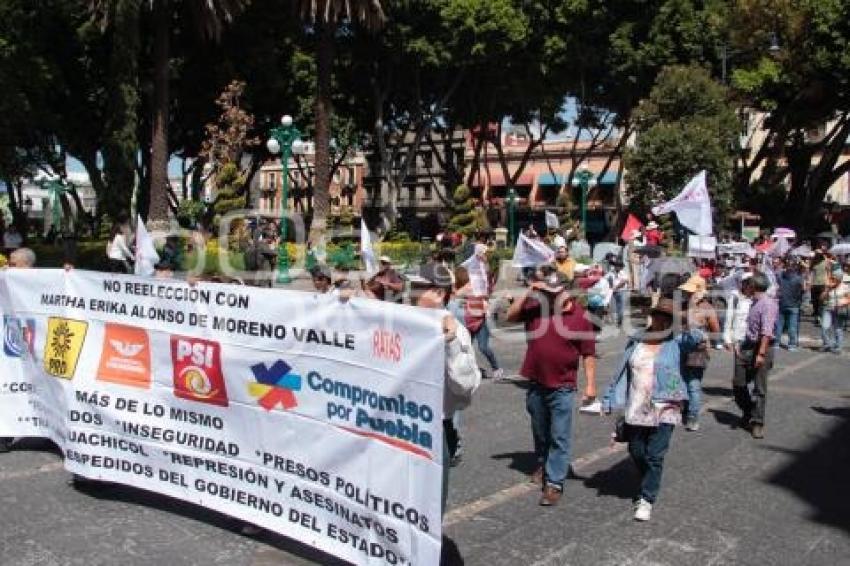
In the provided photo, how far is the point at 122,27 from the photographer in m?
27.0

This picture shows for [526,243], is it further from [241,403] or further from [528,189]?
[528,189]

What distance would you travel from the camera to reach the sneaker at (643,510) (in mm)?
5957

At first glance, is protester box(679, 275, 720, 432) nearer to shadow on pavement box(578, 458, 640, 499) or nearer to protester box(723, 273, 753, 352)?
protester box(723, 273, 753, 352)

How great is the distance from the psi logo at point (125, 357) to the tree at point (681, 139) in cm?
2339

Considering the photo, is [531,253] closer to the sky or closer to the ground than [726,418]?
closer to the sky

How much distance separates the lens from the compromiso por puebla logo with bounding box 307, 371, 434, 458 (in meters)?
4.44

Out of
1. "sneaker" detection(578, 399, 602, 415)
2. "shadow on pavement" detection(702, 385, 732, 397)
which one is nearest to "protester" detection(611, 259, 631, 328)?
"shadow on pavement" detection(702, 385, 732, 397)

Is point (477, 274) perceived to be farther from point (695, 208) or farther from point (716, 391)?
point (695, 208)

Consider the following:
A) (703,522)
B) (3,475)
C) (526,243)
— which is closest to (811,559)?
(703,522)

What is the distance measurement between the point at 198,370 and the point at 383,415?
1.56 m

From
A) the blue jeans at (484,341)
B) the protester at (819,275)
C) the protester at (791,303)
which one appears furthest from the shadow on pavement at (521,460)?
the protester at (819,275)

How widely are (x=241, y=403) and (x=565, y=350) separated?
221 centimetres

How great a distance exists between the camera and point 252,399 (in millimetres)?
5328

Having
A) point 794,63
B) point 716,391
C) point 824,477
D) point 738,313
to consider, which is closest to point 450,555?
point 824,477
